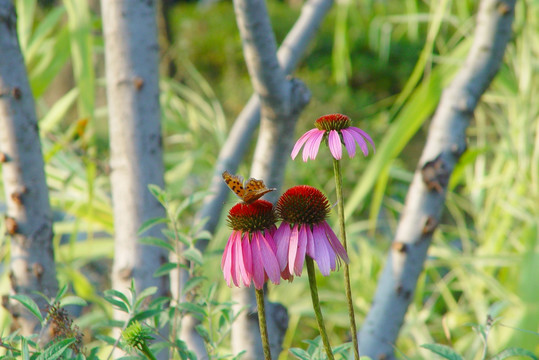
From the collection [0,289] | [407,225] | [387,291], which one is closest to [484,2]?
[407,225]

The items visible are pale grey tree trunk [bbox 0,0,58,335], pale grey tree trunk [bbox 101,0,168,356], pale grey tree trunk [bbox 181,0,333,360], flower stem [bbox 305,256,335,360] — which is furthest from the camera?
pale grey tree trunk [bbox 181,0,333,360]

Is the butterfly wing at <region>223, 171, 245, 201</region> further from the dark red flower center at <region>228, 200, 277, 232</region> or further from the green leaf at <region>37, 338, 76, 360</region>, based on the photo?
the green leaf at <region>37, 338, 76, 360</region>

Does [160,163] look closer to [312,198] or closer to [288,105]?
[288,105]

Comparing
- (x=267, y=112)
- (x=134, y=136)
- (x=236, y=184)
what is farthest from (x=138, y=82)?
(x=236, y=184)

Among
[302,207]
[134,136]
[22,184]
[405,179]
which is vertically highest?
[405,179]

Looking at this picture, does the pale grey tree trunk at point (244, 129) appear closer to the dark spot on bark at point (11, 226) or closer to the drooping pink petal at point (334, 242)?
the dark spot on bark at point (11, 226)

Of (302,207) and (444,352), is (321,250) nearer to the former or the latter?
(302,207)

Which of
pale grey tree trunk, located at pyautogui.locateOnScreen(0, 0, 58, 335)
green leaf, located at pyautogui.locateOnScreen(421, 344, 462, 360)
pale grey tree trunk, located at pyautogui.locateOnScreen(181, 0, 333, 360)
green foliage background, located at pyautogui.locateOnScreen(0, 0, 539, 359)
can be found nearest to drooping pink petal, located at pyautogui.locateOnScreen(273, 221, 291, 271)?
green leaf, located at pyautogui.locateOnScreen(421, 344, 462, 360)
